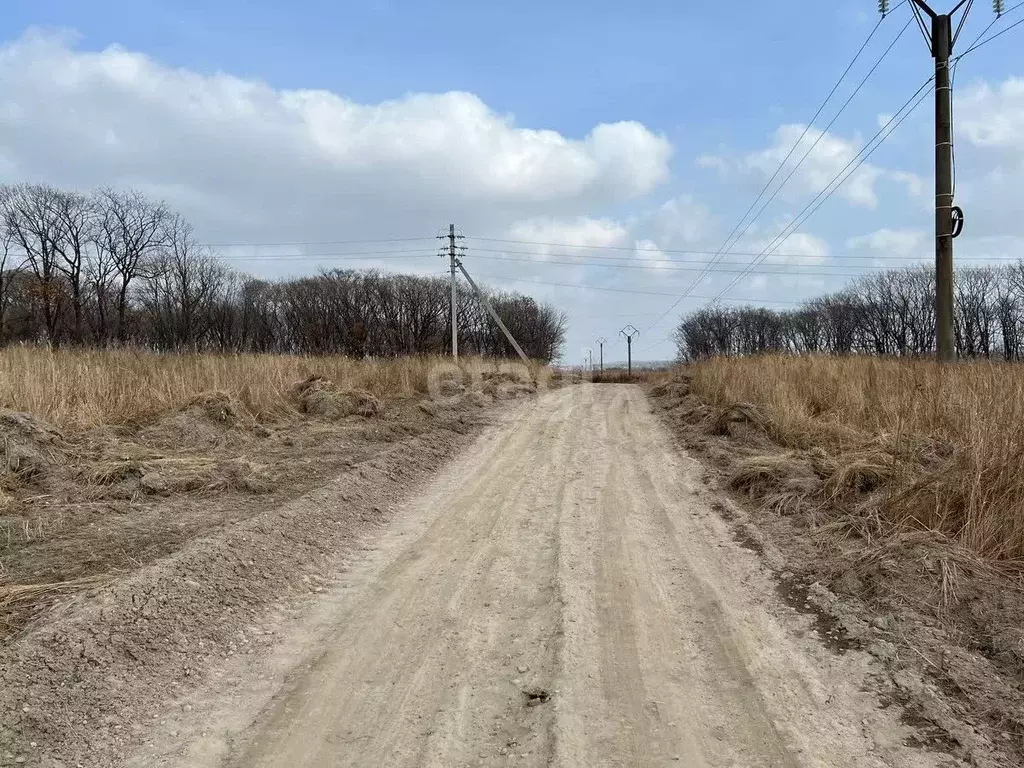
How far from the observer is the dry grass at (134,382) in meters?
8.39

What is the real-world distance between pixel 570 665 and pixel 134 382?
9.90 metres

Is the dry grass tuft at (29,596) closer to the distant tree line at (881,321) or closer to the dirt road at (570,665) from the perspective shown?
the dirt road at (570,665)

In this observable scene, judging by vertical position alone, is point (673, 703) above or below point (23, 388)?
below

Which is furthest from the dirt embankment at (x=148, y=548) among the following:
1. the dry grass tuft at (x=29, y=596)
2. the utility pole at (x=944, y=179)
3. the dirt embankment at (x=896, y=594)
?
the utility pole at (x=944, y=179)

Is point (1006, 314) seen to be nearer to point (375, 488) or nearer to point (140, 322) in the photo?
point (375, 488)

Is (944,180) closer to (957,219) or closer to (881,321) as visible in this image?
(957,219)

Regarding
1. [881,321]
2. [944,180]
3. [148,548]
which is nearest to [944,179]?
[944,180]

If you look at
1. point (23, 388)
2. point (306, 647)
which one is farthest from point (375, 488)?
point (23, 388)

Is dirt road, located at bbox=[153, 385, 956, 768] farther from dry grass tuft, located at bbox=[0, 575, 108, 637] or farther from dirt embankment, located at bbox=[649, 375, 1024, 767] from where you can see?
dry grass tuft, located at bbox=[0, 575, 108, 637]

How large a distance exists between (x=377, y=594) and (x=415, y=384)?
14037 millimetres

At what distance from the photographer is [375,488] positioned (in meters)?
7.05

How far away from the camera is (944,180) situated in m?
12.5

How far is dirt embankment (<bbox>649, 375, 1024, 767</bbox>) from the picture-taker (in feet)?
9.12

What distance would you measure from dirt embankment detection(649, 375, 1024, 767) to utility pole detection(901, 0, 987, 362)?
8393 millimetres
